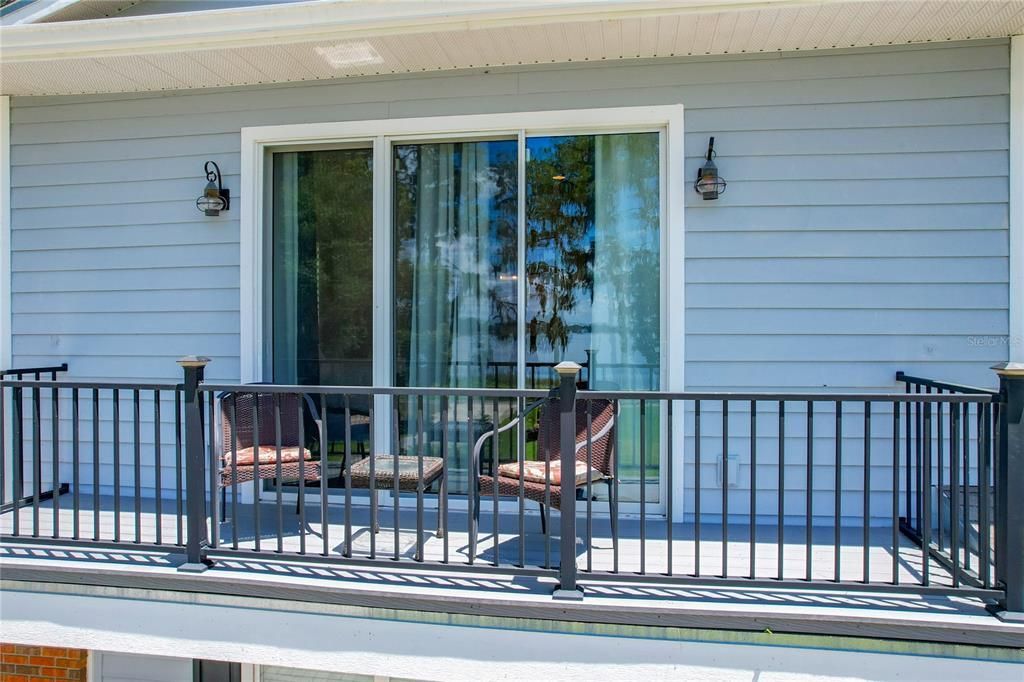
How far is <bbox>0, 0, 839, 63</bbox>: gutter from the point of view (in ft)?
9.57

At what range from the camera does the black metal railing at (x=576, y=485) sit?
7.86ft

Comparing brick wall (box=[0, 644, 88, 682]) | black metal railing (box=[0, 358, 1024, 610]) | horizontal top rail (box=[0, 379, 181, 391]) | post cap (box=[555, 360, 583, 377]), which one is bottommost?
brick wall (box=[0, 644, 88, 682])

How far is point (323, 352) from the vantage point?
12.6 ft

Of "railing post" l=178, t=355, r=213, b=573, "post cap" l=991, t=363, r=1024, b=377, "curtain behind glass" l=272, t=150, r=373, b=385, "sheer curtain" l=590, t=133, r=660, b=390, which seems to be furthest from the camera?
"curtain behind glass" l=272, t=150, r=373, b=385

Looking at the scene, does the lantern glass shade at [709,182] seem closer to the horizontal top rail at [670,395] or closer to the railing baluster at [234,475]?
the horizontal top rail at [670,395]

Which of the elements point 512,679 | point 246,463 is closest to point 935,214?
point 512,679

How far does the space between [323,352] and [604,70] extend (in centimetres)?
227

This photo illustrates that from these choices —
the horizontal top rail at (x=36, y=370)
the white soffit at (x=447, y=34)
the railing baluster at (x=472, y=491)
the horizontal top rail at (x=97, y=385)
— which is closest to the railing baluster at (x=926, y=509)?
the railing baluster at (x=472, y=491)

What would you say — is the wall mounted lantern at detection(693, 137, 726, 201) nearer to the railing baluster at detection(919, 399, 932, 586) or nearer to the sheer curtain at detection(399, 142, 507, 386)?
the sheer curtain at detection(399, 142, 507, 386)

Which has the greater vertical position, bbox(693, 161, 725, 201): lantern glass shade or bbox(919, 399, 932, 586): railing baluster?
bbox(693, 161, 725, 201): lantern glass shade

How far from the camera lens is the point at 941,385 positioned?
111 inches

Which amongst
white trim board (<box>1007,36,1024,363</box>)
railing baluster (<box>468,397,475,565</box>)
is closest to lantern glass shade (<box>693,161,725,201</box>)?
white trim board (<box>1007,36,1024,363</box>)

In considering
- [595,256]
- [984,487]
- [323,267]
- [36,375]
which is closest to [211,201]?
[323,267]

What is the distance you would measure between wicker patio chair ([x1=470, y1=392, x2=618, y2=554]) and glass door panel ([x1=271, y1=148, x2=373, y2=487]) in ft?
3.77
